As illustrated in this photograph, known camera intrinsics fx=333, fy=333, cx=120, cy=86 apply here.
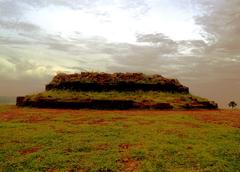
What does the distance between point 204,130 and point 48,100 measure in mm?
19253

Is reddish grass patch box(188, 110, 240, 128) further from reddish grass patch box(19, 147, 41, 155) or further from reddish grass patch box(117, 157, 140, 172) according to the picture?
Result: reddish grass patch box(19, 147, 41, 155)

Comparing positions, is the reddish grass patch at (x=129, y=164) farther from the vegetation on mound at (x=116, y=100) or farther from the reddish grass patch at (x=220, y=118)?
the vegetation on mound at (x=116, y=100)

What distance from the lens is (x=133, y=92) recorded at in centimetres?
3684

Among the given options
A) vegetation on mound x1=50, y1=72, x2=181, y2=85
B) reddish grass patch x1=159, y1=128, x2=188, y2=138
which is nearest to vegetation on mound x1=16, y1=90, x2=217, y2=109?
vegetation on mound x1=50, y1=72, x2=181, y2=85

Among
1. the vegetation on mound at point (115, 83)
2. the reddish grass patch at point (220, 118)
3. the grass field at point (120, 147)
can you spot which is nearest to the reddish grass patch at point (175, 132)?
→ the grass field at point (120, 147)

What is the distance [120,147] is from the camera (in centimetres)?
1486

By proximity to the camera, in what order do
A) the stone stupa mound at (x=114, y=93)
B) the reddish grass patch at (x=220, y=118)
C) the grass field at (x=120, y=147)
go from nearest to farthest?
1. the grass field at (x=120, y=147)
2. the reddish grass patch at (x=220, y=118)
3. the stone stupa mound at (x=114, y=93)

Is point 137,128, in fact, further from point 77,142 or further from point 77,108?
point 77,108

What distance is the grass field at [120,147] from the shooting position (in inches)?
490

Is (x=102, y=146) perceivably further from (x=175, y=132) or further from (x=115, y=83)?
(x=115, y=83)

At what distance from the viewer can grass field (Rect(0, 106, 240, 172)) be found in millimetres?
12454

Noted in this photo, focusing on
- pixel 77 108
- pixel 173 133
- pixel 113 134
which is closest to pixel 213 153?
pixel 173 133

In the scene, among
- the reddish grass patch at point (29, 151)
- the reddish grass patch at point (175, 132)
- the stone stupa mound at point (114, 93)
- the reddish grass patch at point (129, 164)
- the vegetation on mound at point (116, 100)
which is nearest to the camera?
the reddish grass patch at point (129, 164)

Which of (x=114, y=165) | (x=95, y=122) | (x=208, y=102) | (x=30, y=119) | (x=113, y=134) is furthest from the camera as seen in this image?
(x=208, y=102)
